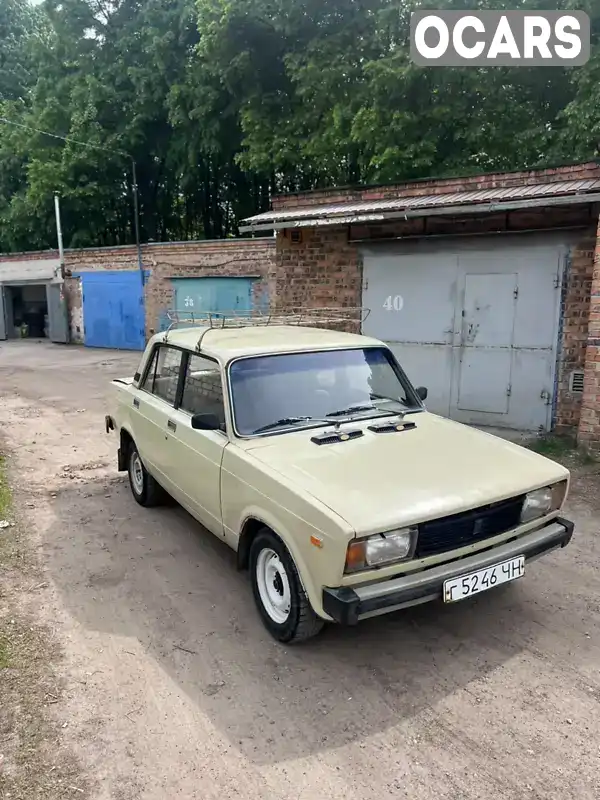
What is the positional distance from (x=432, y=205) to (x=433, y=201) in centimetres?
39

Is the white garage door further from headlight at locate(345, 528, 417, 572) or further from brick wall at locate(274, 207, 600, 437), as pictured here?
headlight at locate(345, 528, 417, 572)

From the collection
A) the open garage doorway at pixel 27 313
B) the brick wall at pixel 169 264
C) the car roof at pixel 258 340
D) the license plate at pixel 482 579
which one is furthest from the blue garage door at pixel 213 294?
the license plate at pixel 482 579

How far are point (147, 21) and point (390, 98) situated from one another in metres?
11.4

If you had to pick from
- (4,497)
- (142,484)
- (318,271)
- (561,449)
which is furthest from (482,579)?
(318,271)

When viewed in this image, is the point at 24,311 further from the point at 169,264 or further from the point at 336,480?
the point at 336,480

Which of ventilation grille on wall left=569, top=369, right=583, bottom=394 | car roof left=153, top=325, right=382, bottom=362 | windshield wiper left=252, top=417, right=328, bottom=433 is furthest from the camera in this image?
ventilation grille on wall left=569, top=369, right=583, bottom=394

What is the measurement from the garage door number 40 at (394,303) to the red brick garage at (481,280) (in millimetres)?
16

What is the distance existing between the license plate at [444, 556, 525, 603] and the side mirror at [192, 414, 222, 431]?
169 cm

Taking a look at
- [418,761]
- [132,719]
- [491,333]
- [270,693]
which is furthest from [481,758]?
[491,333]

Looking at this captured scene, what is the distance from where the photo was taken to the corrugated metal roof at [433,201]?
6.62 m

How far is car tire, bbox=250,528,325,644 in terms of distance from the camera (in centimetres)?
312

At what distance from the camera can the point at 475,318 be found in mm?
7992

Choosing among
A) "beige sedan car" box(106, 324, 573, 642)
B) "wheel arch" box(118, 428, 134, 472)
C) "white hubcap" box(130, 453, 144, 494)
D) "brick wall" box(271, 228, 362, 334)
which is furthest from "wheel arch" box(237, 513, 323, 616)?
"brick wall" box(271, 228, 362, 334)

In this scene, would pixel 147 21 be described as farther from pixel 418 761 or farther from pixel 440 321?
pixel 418 761
